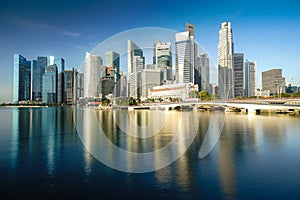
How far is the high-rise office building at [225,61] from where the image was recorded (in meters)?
102

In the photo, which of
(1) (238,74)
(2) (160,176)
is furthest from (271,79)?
(2) (160,176)

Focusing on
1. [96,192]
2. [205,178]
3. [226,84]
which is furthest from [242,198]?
[226,84]

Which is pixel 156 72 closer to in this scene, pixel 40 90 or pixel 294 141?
pixel 294 141

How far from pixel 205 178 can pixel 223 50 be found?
11836 cm

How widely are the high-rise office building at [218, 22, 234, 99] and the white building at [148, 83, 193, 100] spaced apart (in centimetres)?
2043

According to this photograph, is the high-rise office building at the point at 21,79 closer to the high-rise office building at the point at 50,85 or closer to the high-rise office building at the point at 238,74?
the high-rise office building at the point at 50,85

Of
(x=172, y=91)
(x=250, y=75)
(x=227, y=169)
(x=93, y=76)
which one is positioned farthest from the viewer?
(x=250, y=75)

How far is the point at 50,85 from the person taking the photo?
13650 centimetres

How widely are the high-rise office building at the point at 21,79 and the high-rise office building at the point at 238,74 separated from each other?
334 ft

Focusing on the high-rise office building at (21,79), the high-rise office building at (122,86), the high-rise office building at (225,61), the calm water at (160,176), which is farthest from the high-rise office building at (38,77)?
the calm water at (160,176)

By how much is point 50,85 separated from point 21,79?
549 inches

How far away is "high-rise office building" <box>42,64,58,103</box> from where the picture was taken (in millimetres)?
135000

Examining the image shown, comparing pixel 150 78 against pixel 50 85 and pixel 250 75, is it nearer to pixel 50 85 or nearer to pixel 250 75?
pixel 250 75

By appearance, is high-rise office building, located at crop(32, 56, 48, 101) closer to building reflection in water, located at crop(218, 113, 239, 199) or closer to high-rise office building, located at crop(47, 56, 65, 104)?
high-rise office building, located at crop(47, 56, 65, 104)
